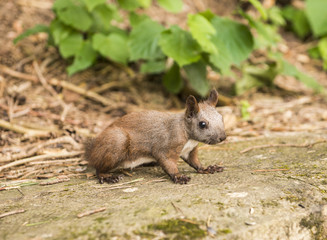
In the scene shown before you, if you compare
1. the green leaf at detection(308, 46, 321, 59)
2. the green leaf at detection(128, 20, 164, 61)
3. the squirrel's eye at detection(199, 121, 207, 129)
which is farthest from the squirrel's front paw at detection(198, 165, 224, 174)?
the green leaf at detection(308, 46, 321, 59)

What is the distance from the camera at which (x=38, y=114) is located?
15.5ft

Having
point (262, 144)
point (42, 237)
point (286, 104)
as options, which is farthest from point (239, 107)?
point (42, 237)

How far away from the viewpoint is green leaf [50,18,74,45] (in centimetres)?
519

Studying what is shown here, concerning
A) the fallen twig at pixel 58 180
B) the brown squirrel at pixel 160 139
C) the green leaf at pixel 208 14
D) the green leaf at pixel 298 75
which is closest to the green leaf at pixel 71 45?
the green leaf at pixel 208 14

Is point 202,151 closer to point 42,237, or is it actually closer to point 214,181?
point 214,181

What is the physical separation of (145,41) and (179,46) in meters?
0.60

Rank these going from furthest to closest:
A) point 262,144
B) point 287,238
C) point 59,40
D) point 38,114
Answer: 1. point 59,40
2. point 38,114
3. point 262,144
4. point 287,238

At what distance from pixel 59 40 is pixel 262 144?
3.19 meters

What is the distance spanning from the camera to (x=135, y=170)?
11.4 feet

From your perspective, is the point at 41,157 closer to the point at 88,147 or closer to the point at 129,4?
the point at 88,147

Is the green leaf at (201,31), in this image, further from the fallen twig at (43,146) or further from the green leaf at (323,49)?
the green leaf at (323,49)

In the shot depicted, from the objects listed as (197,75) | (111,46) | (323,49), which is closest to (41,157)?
(111,46)

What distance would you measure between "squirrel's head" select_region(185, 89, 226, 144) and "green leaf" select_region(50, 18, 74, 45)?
9.23 feet

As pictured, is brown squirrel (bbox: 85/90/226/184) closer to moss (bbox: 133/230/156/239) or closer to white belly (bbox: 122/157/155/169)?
white belly (bbox: 122/157/155/169)
